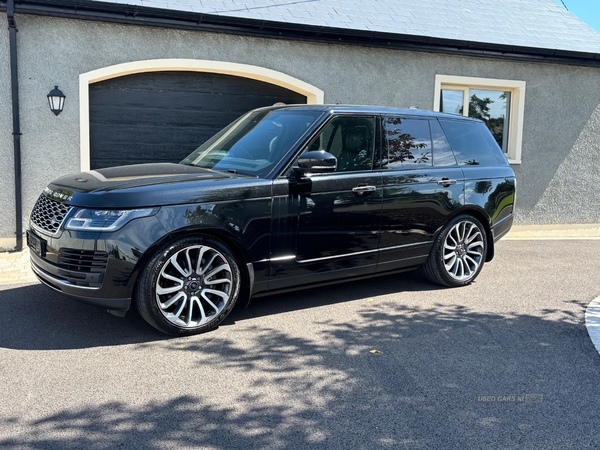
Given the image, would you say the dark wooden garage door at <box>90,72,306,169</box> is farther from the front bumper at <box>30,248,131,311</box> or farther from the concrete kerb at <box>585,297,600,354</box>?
the concrete kerb at <box>585,297,600,354</box>

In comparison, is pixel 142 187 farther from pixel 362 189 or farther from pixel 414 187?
pixel 414 187

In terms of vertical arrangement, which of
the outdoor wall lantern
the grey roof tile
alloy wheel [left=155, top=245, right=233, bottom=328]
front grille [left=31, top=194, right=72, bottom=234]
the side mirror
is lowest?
alloy wheel [left=155, top=245, right=233, bottom=328]

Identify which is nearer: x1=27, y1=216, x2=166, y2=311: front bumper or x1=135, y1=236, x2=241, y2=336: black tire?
x1=27, y1=216, x2=166, y2=311: front bumper

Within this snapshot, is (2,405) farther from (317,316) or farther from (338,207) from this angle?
(338,207)

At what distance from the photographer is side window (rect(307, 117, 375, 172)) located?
5.22 m

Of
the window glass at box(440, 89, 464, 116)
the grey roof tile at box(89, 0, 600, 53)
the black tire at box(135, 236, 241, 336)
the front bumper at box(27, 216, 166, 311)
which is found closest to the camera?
the front bumper at box(27, 216, 166, 311)

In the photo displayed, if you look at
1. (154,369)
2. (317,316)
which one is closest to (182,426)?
(154,369)

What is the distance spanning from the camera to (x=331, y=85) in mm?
9336

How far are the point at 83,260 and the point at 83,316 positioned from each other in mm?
962

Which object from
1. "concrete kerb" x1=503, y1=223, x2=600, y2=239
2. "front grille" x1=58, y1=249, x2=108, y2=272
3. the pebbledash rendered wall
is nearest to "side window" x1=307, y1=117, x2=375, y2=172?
"front grille" x1=58, y1=249, x2=108, y2=272

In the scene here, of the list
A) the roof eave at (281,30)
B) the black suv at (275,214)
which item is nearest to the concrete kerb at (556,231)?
the roof eave at (281,30)

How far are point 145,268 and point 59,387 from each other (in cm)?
106

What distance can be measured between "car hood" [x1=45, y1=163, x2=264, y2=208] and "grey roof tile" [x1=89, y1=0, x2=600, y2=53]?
442 cm

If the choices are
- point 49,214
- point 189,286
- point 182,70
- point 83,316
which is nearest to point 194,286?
point 189,286
